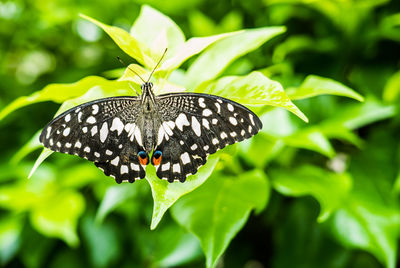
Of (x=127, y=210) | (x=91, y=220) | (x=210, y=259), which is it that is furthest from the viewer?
(x=91, y=220)

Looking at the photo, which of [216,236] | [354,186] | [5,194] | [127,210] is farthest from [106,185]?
[354,186]

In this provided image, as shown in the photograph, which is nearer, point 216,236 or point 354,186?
point 216,236

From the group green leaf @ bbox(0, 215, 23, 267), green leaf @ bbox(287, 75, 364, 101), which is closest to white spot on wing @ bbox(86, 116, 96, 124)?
green leaf @ bbox(287, 75, 364, 101)

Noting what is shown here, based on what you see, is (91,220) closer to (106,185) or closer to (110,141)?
(106,185)

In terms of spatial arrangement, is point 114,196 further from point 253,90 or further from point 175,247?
point 253,90

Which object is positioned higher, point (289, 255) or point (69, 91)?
point (69, 91)

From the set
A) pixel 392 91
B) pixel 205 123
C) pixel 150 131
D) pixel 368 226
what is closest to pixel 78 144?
pixel 150 131

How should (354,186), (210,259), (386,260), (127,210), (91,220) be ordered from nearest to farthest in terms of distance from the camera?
(210,259) → (386,260) → (354,186) → (127,210) → (91,220)
